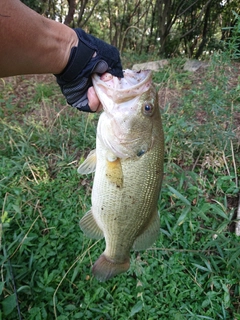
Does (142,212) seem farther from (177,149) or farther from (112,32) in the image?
(112,32)

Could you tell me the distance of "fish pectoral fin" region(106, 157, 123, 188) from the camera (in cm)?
161

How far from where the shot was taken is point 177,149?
3.20 meters

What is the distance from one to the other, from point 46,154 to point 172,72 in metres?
3.27

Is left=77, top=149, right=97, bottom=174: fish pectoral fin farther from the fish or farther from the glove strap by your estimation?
the glove strap

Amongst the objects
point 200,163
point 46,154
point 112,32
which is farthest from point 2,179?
point 112,32

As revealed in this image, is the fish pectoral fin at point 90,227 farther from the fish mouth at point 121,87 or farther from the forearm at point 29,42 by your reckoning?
the forearm at point 29,42

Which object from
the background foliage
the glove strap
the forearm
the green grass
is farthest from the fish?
the background foliage

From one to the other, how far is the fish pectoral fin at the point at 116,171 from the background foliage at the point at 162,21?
7.73m

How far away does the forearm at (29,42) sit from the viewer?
118 cm

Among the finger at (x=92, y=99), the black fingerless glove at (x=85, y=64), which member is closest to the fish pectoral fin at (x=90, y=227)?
the finger at (x=92, y=99)

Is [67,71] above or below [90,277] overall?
above

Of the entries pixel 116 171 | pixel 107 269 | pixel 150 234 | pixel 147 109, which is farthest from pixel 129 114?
pixel 107 269

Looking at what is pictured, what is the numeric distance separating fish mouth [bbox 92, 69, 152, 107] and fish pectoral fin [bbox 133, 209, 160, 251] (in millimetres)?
751

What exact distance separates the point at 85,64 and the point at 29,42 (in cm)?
32
